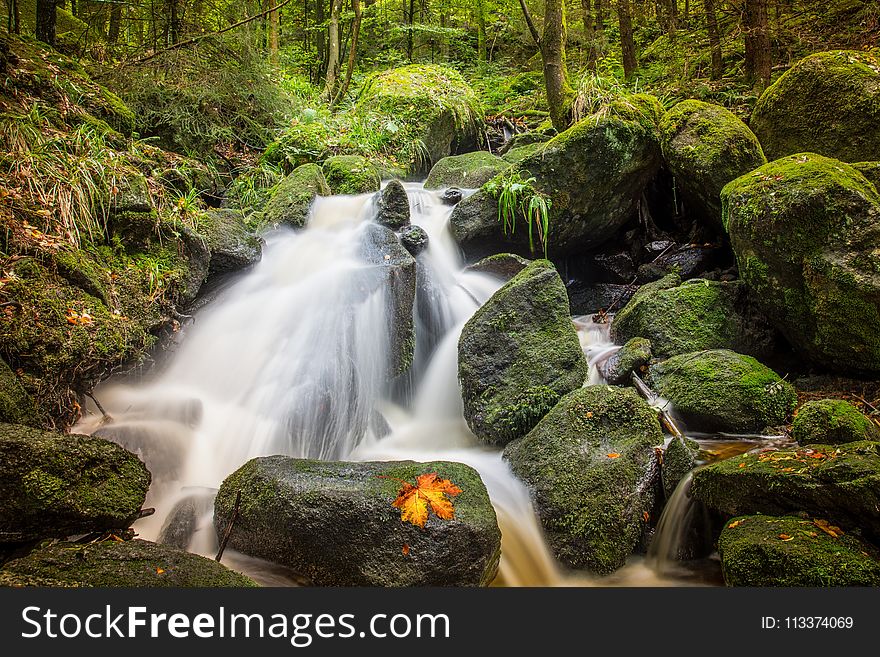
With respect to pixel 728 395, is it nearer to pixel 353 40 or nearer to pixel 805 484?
pixel 805 484

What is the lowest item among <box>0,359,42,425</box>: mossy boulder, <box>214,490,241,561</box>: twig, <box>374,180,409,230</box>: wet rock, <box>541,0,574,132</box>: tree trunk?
<box>214,490,241,561</box>: twig

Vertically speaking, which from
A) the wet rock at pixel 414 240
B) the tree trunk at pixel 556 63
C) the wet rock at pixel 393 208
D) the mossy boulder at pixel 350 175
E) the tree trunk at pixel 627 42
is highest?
the tree trunk at pixel 627 42

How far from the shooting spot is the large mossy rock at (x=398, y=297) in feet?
16.0

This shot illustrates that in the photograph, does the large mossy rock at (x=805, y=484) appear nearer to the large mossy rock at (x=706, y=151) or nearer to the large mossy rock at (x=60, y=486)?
the large mossy rock at (x=60, y=486)

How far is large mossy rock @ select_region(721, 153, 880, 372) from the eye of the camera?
12.6 feet

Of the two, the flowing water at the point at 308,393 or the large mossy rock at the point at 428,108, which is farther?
the large mossy rock at the point at 428,108

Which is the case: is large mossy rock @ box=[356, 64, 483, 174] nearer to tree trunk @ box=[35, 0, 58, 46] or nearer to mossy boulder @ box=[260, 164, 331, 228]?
mossy boulder @ box=[260, 164, 331, 228]

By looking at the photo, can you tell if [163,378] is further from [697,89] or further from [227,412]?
[697,89]

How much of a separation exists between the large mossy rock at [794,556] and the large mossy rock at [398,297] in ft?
9.94

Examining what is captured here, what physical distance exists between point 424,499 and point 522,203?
4215 millimetres

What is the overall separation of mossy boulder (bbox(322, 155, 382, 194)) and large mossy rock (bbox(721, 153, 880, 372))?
15.6 feet

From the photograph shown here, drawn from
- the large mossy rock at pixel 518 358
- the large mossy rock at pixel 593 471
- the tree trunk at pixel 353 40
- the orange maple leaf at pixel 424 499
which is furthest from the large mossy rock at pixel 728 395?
the tree trunk at pixel 353 40

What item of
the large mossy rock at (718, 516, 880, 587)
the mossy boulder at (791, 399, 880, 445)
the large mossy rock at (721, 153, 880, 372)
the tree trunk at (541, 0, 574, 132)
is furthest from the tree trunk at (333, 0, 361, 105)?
the large mossy rock at (718, 516, 880, 587)

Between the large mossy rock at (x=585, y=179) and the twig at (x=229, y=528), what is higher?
the large mossy rock at (x=585, y=179)
